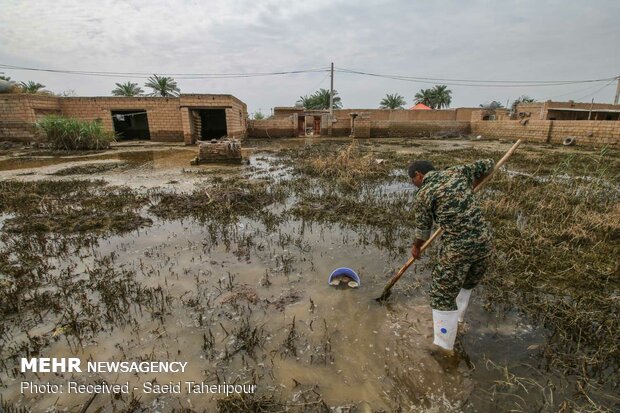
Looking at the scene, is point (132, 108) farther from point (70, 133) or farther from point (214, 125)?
point (214, 125)

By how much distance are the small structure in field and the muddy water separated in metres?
7.32

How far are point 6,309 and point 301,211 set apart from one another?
4.19 metres

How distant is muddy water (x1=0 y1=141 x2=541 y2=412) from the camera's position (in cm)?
218

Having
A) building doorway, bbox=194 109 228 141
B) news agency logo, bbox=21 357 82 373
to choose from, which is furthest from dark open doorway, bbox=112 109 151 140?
news agency logo, bbox=21 357 82 373

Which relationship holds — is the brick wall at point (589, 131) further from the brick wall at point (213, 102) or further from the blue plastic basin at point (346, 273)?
the brick wall at point (213, 102)

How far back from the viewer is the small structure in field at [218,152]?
11.3 m

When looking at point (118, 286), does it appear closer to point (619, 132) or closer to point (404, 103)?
point (619, 132)

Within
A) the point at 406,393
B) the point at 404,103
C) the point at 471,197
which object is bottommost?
the point at 406,393

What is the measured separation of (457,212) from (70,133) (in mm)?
18146

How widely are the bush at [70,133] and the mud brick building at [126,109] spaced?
82.8 inches

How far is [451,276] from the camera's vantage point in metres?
2.38

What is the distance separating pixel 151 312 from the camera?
3.01 m

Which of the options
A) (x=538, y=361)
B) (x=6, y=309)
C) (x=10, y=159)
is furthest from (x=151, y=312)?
(x=10, y=159)

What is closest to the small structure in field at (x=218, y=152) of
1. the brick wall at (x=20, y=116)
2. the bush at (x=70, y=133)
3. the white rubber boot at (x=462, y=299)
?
the bush at (x=70, y=133)
